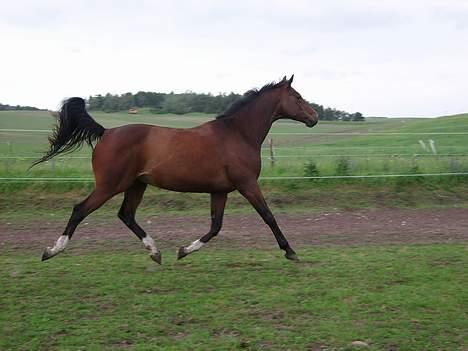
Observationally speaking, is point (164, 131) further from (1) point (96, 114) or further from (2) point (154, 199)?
(1) point (96, 114)

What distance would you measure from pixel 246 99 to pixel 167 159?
1.31 meters

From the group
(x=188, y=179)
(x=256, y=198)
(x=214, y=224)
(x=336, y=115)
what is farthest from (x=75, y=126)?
(x=336, y=115)

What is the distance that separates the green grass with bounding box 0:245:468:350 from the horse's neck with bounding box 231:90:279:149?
1.44 meters

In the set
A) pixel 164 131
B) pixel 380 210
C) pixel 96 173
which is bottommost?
pixel 380 210

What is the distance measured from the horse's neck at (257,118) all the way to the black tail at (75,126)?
1602 millimetres

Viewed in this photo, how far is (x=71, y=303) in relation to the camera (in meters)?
5.20

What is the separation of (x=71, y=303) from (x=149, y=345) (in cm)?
129

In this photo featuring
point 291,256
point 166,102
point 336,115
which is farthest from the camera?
point 336,115

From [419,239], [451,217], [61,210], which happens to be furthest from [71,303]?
[451,217]

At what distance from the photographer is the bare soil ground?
8086 millimetres

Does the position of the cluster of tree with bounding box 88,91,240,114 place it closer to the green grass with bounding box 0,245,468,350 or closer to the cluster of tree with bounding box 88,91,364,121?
the cluster of tree with bounding box 88,91,364,121

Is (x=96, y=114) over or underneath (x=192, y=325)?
over

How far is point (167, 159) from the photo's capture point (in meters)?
6.47

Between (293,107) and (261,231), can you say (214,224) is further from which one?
(261,231)
